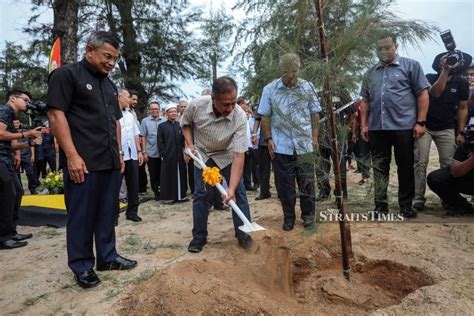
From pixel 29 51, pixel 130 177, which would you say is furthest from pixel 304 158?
pixel 29 51

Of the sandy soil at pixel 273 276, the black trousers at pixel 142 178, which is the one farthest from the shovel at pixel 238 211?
the black trousers at pixel 142 178

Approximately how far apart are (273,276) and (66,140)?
1.66 metres

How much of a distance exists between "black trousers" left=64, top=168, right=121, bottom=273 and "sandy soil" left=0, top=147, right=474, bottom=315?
19 cm

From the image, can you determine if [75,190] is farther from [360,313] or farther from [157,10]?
[157,10]

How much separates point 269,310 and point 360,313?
1.89 ft

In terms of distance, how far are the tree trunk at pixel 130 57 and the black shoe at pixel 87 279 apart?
10.3 metres

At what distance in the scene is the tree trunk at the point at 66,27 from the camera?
7.54 meters

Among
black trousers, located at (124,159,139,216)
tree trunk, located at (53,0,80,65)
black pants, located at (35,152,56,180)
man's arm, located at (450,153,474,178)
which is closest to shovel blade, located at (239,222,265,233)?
black trousers, located at (124,159,139,216)

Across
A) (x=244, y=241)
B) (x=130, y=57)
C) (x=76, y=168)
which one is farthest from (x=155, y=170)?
(x=130, y=57)

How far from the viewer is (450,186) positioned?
13.1 feet

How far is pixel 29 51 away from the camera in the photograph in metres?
11.1

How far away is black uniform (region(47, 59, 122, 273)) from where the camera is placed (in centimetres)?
249

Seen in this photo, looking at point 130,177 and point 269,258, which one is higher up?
point 130,177

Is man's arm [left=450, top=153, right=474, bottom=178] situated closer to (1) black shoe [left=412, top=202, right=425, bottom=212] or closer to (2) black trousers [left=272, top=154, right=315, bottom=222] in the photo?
(1) black shoe [left=412, top=202, right=425, bottom=212]
